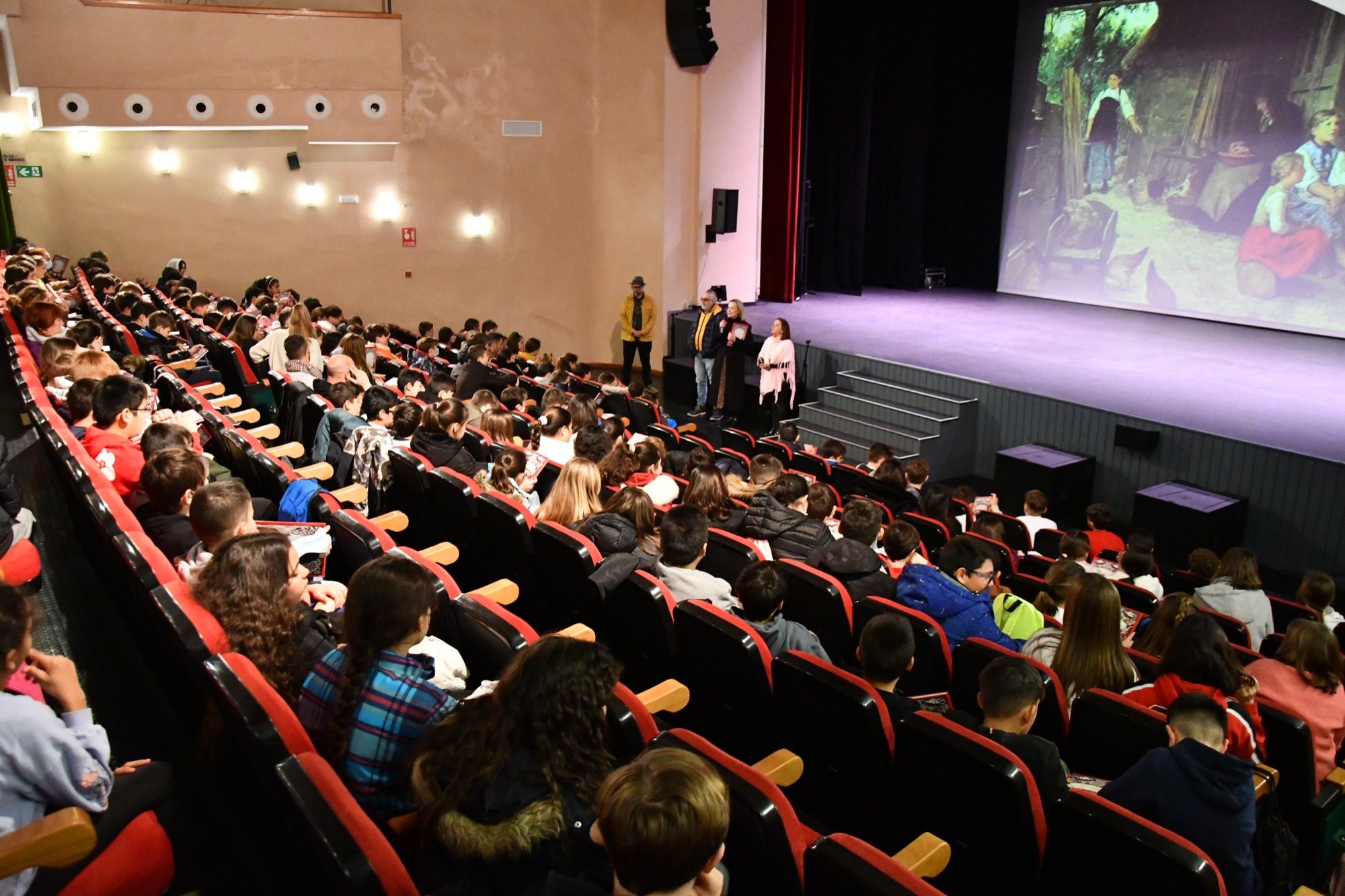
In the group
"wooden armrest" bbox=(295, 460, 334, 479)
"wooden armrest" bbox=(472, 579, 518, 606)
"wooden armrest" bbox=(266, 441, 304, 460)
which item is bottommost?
"wooden armrest" bbox=(472, 579, 518, 606)

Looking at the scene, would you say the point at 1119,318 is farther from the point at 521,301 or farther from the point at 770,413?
the point at 521,301

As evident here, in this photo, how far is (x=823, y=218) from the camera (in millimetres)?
13977

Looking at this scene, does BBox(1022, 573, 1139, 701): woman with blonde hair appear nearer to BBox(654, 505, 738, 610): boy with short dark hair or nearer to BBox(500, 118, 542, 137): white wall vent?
BBox(654, 505, 738, 610): boy with short dark hair

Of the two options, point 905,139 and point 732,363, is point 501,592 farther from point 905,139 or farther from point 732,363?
point 905,139

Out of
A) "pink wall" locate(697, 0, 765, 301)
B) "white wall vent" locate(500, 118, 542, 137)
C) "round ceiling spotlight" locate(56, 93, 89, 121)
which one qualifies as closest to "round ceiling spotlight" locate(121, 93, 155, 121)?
"round ceiling spotlight" locate(56, 93, 89, 121)

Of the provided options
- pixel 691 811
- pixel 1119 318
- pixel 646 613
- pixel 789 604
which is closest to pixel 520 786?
pixel 691 811

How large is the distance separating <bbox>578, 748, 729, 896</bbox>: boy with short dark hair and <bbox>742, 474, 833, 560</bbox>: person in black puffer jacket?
272 centimetres

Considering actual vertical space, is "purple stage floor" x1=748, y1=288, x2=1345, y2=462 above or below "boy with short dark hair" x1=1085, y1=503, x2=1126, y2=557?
above

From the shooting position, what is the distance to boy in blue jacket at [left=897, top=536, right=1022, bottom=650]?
369 cm

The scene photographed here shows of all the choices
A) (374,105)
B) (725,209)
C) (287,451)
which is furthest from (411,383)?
(725,209)

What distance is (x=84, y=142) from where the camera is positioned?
10453mm

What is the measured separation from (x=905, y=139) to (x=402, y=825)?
13.7 meters

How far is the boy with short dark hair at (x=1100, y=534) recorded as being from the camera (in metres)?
5.98

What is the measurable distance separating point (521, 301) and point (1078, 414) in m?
6.80
